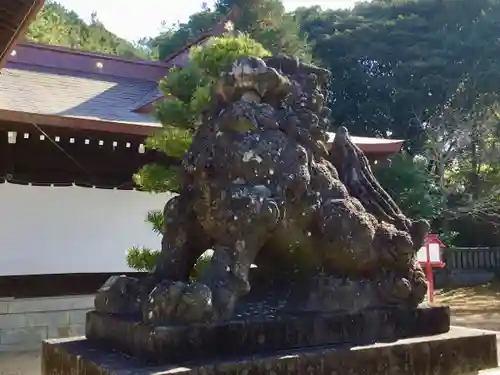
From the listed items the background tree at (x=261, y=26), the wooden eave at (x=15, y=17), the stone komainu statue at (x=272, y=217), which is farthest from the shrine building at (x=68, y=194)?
the background tree at (x=261, y=26)

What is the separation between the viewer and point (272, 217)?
2068mm

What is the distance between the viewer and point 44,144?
6.52 meters

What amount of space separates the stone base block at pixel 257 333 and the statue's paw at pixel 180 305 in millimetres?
33

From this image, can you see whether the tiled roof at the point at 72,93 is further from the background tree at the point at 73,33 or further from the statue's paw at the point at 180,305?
the background tree at the point at 73,33

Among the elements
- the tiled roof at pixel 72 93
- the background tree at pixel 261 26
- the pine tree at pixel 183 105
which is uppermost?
the background tree at pixel 261 26

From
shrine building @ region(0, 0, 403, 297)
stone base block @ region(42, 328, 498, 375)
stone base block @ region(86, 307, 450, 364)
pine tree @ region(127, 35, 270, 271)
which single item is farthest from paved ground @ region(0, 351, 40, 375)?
stone base block @ region(86, 307, 450, 364)

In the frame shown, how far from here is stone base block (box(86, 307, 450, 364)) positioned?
1.81m

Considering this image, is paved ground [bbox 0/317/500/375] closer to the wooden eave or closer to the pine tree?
the pine tree

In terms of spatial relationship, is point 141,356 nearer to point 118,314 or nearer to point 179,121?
point 118,314

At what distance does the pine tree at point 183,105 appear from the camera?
468cm

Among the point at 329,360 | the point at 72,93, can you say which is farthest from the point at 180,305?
the point at 72,93

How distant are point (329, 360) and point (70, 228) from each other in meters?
5.20

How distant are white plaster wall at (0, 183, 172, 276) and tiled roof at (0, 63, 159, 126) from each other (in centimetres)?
92

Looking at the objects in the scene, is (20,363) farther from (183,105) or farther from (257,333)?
(257,333)
